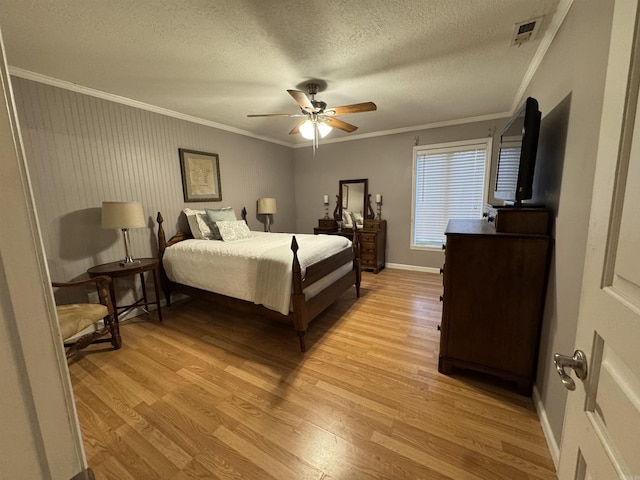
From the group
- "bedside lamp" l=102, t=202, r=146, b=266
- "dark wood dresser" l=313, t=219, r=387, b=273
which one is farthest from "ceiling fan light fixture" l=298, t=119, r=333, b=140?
"dark wood dresser" l=313, t=219, r=387, b=273

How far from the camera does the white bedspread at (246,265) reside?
2.28m

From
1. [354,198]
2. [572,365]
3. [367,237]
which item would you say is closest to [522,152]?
[572,365]

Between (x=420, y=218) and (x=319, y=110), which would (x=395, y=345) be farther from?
(x=420, y=218)

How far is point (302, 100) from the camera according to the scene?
2.24 metres

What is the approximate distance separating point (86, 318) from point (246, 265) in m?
1.30

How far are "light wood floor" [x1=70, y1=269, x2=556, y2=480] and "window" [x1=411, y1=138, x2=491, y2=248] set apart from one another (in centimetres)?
215

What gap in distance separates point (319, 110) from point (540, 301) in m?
2.36

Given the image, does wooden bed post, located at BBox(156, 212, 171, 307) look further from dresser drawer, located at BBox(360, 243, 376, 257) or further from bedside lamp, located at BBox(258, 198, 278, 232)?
dresser drawer, located at BBox(360, 243, 376, 257)

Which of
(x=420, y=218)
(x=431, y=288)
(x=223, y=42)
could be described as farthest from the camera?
(x=420, y=218)

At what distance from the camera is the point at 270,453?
→ 141cm

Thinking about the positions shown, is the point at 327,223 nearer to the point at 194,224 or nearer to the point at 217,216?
the point at 217,216

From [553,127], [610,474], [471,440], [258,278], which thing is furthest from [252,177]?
[610,474]

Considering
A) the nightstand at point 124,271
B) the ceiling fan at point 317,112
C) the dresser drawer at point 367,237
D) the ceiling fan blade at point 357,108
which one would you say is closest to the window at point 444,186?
the dresser drawer at point 367,237

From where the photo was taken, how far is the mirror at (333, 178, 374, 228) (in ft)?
15.5
